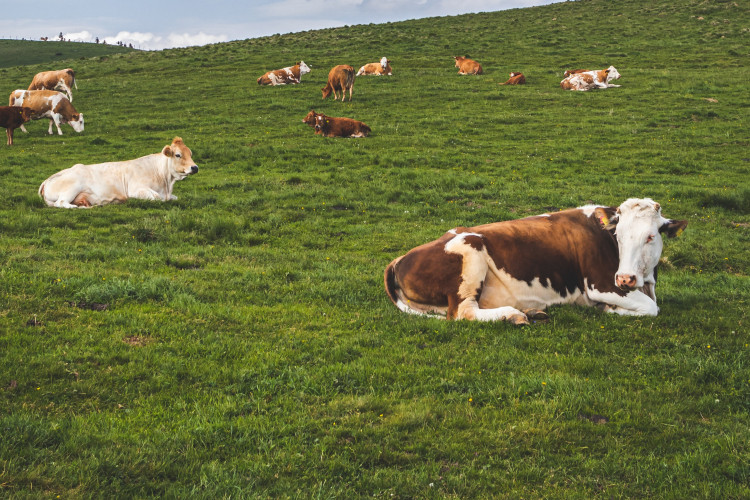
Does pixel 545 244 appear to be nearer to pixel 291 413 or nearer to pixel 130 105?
pixel 291 413

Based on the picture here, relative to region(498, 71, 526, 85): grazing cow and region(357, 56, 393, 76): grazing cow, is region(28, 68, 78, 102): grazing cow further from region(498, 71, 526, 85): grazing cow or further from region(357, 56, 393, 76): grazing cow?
region(498, 71, 526, 85): grazing cow

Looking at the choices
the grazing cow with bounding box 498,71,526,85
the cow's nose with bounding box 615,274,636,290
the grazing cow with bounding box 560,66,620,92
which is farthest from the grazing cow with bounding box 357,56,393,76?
the cow's nose with bounding box 615,274,636,290

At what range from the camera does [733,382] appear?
18.2 feet

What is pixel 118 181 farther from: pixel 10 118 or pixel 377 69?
pixel 377 69

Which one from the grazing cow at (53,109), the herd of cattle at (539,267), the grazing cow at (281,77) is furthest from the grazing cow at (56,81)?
the herd of cattle at (539,267)

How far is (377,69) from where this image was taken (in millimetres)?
37469

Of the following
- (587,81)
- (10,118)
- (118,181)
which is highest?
(587,81)

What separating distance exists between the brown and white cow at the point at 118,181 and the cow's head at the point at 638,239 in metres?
11.0

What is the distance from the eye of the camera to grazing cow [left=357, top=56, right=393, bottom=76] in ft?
122

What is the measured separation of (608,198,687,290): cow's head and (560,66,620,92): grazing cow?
25.9 meters

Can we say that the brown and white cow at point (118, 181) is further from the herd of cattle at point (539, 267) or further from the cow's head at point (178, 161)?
the herd of cattle at point (539, 267)

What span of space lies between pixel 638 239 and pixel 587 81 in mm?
26898

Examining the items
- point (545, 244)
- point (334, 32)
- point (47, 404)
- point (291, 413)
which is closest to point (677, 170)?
point (545, 244)

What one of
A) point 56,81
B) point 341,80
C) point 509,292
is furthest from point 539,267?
point 56,81
